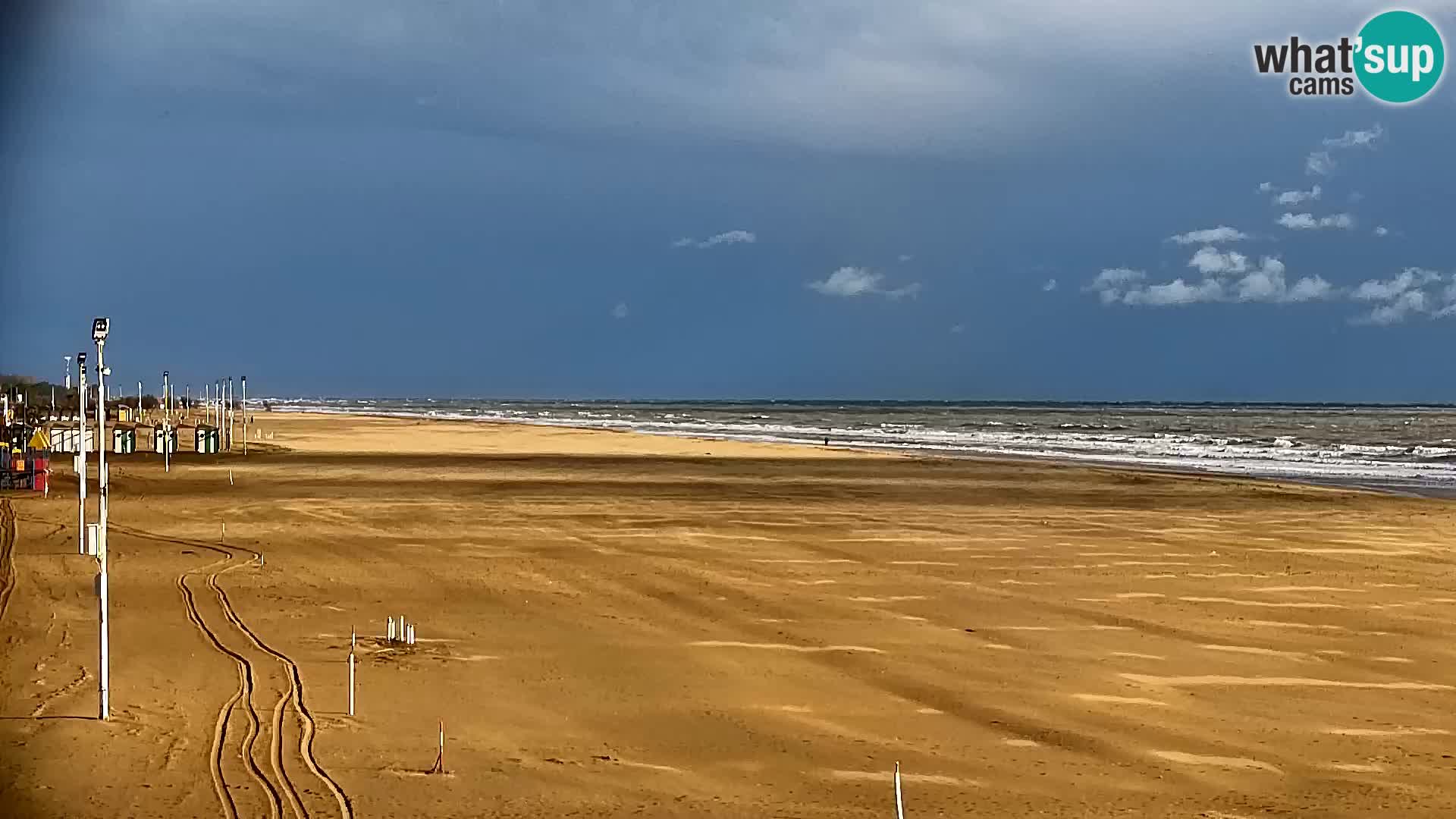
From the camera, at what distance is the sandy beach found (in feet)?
28.3

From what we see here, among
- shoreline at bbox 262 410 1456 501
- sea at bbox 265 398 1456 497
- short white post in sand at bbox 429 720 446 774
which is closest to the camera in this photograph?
short white post in sand at bbox 429 720 446 774

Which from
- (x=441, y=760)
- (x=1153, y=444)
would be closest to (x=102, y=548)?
(x=441, y=760)

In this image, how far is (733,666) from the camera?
12508 mm

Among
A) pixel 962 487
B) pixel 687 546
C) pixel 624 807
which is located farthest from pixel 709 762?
pixel 962 487

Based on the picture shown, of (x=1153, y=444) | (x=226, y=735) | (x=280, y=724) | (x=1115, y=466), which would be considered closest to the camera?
(x=226, y=735)

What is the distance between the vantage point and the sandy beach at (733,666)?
864cm

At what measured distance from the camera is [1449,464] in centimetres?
4738

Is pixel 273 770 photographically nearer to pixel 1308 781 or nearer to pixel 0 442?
pixel 1308 781

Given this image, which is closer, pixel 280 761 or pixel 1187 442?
pixel 280 761

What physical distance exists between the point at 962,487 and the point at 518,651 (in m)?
23.7

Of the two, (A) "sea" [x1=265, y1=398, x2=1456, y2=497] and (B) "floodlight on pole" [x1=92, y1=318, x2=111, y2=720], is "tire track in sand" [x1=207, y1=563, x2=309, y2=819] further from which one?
(A) "sea" [x1=265, y1=398, x2=1456, y2=497]

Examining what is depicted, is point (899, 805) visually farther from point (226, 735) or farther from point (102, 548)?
point (102, 548)

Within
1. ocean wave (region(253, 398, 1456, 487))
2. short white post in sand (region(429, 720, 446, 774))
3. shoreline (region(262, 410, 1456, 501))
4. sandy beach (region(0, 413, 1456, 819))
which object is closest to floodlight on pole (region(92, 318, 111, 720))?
sandy beach (region(0, 413, 1456, 819))

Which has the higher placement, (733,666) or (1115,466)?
(1115,466)
